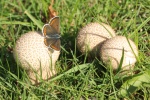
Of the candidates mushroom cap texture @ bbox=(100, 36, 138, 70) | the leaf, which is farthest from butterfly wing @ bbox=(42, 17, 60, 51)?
the leaf

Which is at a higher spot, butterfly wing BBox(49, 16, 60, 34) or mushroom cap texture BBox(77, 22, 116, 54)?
butterfly wing BBox(49, 16, 60, 34)

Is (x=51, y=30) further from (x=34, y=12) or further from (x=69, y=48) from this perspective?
(x=34, y=12)

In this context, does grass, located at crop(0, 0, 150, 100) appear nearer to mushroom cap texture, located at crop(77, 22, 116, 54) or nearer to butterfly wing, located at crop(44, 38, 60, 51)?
mushroom cap texture, located at crop(77, 22, 116, 54)

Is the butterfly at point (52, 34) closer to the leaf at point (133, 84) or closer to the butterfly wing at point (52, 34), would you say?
the butterfly wing at point (52, 34)

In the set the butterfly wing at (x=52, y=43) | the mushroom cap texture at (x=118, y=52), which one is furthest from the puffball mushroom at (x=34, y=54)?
the mushroom cap texture at (x=118, y=52)

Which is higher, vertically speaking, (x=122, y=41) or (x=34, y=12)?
(x=34, y=12)

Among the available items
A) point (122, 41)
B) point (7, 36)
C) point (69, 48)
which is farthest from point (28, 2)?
point (122, 41)
